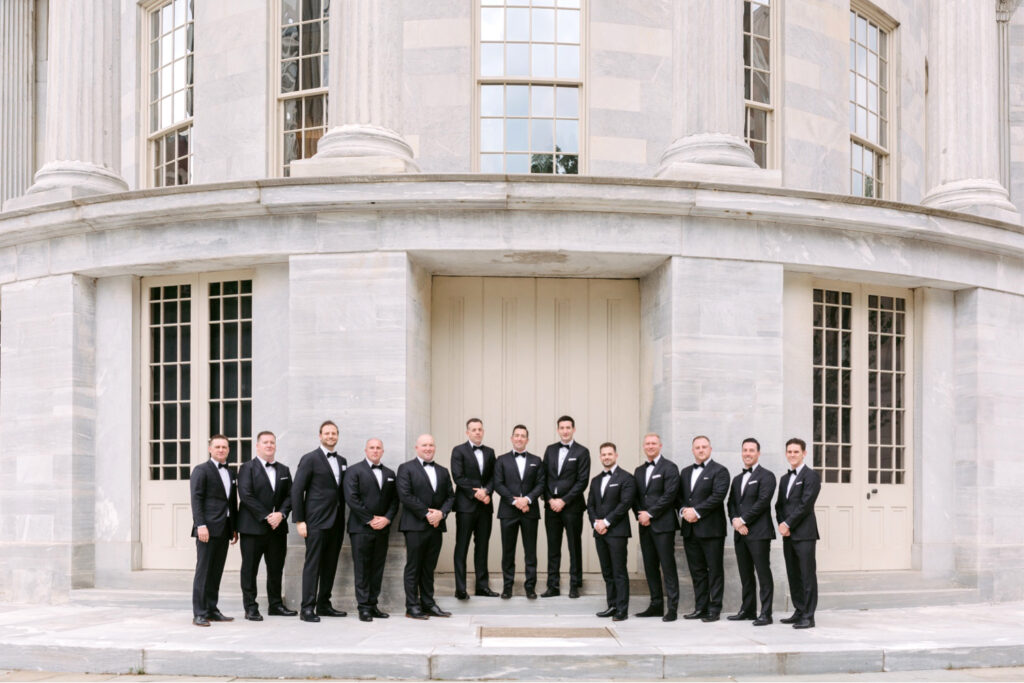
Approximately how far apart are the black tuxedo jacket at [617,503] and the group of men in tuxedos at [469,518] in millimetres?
13

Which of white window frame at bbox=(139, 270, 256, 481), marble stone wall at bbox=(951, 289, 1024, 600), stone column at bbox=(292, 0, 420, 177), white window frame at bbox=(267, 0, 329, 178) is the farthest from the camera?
white window frame at bbox=(267, 0, 329, 178)

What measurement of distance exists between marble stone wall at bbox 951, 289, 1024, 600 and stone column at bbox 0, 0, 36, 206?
15259mm

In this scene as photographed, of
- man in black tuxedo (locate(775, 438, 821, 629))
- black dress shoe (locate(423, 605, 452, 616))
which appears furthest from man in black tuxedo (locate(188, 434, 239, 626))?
man in black tuxedo (locate(775, 438, 821, 629))

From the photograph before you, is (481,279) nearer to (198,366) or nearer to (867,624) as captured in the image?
(198,366)

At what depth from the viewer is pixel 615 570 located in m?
11.8

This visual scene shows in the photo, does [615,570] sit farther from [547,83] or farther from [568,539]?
[547,83]

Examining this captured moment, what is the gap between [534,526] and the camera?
1228 centimetres

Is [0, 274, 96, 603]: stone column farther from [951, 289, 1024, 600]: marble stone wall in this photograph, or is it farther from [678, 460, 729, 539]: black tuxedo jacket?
[951, 289, 1024, 600]: marble stone wall

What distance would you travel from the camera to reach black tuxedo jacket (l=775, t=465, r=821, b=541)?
11.4m

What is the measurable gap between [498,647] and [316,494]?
116 inches

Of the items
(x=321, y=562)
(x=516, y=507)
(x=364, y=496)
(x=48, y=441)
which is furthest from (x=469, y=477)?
(x=48, y=441)

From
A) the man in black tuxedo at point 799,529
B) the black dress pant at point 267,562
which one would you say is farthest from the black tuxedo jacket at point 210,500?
the man in black tuxedo at point 799,529

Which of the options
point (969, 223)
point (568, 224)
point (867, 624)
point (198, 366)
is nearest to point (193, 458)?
point (198, 366)

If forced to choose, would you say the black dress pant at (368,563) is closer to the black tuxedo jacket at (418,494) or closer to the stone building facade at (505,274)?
the black tuxedo jacket at (418,494)
